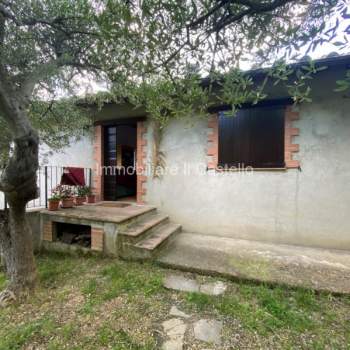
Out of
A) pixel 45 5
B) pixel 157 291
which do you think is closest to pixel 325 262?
pixel 157 291

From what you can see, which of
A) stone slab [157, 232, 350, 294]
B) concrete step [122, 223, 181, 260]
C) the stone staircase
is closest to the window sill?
stone slab [157, 232, 350, 294]

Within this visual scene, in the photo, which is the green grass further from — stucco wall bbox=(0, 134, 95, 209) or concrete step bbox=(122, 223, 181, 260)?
stucco wall bbox=(0, 134, 95, 209)

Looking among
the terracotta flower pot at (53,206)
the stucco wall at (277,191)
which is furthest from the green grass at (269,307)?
the terracotta flower pot at (53,206)

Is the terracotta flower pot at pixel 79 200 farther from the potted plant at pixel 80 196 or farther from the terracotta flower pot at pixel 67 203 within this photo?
the terracotta flower pot at pixel 67 203

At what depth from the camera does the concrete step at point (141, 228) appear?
344cm

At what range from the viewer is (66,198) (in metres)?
4.46

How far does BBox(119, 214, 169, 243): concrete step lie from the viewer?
3436mm

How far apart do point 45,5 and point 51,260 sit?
12.8 feet

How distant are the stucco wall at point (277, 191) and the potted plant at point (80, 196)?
1.86m

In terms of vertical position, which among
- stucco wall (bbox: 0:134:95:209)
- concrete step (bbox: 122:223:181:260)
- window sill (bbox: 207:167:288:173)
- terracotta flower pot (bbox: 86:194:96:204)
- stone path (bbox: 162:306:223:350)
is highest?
stucco wall (bbox: 0:134:95:209)

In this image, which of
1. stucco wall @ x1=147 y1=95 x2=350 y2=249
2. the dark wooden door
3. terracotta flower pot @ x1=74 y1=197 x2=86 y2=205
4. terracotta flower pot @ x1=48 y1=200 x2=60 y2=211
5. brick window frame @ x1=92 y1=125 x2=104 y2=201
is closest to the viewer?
stucco wall @ x1=147 y1=95 x2=350 y2=249

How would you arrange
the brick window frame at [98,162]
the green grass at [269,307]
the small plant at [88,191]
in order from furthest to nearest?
1. the brick window frame at [98,162]
2. the small plant at [88,191]
3. the green grass at [269,307]

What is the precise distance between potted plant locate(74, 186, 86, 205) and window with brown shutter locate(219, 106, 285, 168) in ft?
11.5

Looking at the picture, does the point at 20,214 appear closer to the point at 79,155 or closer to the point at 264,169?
the point at 79,155
